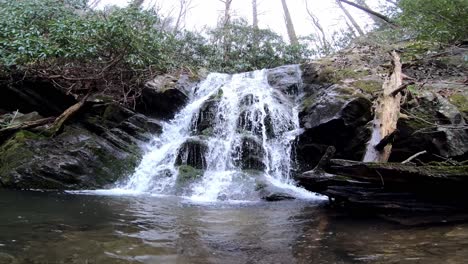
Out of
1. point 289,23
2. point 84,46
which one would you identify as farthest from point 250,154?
point 289,23

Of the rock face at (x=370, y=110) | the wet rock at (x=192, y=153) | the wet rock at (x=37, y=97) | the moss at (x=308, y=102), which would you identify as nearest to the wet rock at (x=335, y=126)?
the rock face at (x=370, y=110)

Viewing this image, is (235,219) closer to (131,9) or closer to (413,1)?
(413,1)

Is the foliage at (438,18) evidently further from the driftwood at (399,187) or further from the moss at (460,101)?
the driftwood at (399,187)

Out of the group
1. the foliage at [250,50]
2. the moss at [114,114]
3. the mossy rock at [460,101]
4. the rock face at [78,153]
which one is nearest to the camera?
the mossy rock at [460,101]

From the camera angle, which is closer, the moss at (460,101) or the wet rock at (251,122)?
the moss at (460,101)

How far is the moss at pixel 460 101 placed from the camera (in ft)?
25.8

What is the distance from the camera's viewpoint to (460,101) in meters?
8.09

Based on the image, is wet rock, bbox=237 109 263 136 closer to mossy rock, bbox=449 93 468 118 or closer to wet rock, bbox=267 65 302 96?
wet rock, bbox=267 65 302 96

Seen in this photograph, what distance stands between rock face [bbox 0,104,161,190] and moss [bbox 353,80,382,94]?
214 inches

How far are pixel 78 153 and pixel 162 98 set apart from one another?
3.21 meters

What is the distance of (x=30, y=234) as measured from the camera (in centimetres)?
391

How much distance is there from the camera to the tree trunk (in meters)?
5.90

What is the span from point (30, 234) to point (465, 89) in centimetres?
889

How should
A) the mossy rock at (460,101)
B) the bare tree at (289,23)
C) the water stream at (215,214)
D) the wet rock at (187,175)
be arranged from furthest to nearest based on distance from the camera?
1. the bare tree at (289,23)
2. the wet rock at (187,175)
3. the mossy rock at (460,101)
4. the water stream at (215,214)
